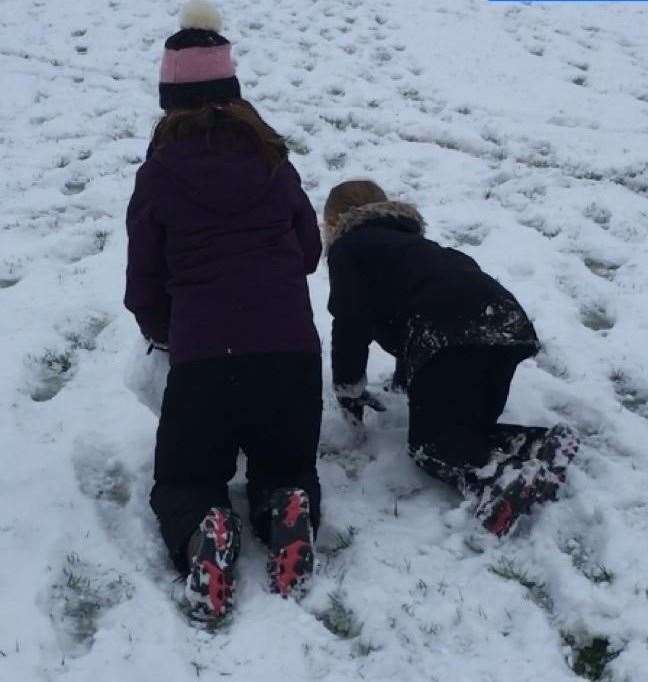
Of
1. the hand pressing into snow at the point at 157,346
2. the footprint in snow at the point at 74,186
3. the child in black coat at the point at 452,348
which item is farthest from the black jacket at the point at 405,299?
the footprint in snow at the point at 74,186

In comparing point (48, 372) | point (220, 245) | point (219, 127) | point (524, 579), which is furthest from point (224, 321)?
point (48, 372)

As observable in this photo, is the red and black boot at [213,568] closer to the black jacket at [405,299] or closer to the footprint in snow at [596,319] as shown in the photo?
the black jacket at [405,299]

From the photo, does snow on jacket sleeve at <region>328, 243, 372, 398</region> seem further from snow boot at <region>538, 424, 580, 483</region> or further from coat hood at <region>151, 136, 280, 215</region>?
snow boot at <region>538, 424, 580, 483</region>

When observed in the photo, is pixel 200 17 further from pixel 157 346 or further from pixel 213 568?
pixel 213 568

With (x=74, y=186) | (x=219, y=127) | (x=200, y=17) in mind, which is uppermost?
(x=200, y=17)

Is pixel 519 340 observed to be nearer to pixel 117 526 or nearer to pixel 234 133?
pixel 234 133

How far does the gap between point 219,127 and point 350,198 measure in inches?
37.0

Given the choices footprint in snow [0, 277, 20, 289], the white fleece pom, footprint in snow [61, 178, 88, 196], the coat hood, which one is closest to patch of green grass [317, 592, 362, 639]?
the coat hood

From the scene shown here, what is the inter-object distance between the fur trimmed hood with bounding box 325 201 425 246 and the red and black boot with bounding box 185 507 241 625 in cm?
146

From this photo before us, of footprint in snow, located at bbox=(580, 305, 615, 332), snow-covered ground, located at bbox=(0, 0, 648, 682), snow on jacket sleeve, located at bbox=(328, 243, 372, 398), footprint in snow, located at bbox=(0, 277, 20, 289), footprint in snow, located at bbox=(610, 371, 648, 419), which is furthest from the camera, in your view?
footprint in snow, located at bbox=(0, 277, 20, 289)

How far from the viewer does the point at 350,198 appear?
3.69 metres

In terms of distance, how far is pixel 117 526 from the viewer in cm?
312

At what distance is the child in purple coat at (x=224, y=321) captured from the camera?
285 cm

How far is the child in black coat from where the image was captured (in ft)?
10.4
